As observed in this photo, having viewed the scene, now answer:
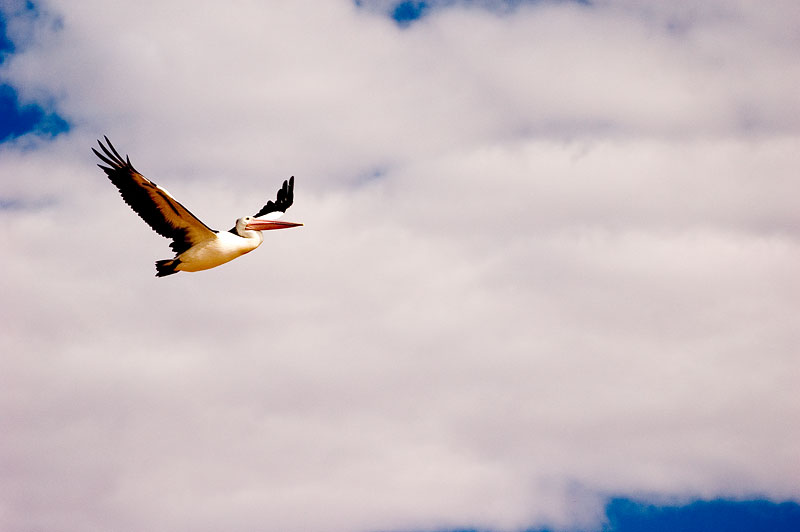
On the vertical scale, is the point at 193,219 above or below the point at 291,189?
below

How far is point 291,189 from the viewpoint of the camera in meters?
45.5

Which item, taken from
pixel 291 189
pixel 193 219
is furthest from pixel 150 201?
pixel 291 189

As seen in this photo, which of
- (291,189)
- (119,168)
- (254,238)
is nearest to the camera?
(119,168)

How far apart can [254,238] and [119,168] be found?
16.0 ft

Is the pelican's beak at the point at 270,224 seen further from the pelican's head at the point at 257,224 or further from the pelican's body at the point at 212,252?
the pelican's body at the point at 212,252

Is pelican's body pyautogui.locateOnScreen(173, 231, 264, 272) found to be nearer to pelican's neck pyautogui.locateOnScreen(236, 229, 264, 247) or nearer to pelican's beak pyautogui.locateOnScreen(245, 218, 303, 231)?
pelican's neck pyautogui.locateOnScreen(236, 229, 264, 247)

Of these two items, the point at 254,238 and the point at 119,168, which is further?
the point at 254,238

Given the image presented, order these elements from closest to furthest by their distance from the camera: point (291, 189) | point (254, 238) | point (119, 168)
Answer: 1. point (119, 168)
2. point (254, 238)
3. point (291, 189)

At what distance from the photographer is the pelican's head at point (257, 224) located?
41406 mm

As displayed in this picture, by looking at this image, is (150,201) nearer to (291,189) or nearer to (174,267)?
(174,267)

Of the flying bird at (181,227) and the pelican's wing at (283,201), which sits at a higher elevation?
the pelican's wing at (283,201)

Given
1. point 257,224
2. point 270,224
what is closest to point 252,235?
point 257,224

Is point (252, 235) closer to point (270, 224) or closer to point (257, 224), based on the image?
point (257, 224)

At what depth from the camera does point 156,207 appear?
1558 inches
